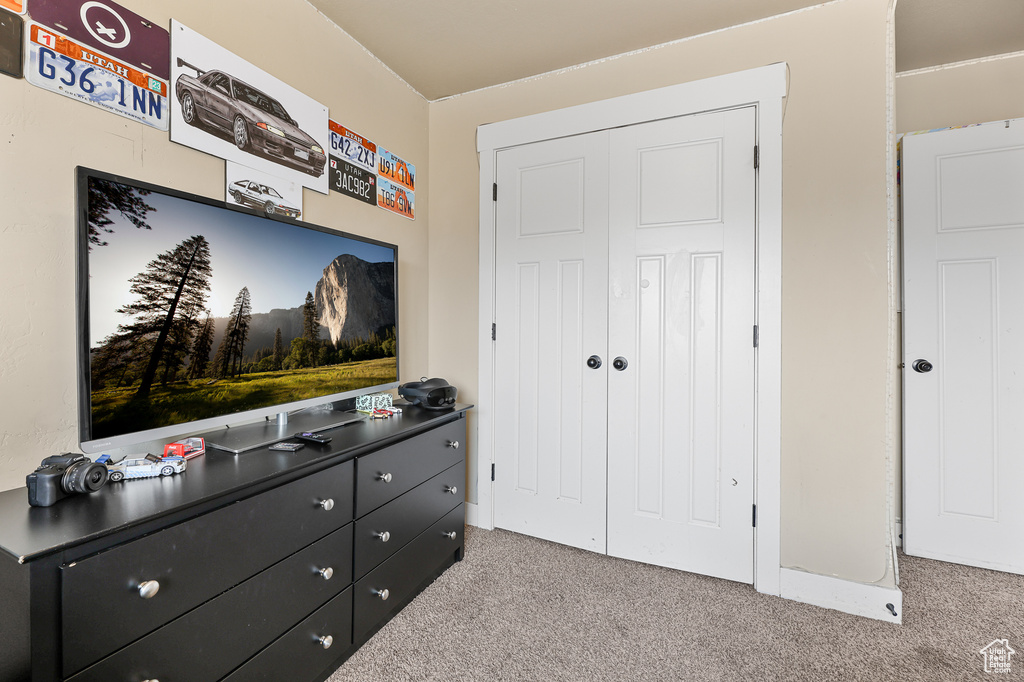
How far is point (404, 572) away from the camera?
1.87m

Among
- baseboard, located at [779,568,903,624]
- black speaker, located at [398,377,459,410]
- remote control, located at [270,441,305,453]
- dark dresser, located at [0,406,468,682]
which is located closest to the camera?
dark dresser, located at [0,406,468,682]

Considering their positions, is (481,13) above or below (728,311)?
above

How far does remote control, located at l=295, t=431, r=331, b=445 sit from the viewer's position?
61.1 inches

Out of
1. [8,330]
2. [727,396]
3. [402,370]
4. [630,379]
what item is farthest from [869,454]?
[8,330]

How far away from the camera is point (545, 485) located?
8.38ft

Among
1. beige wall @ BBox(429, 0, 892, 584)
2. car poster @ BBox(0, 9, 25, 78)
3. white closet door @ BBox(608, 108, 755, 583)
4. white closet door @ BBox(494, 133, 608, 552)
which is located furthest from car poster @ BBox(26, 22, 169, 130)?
beige wall @ BBox(429, 0, 892, 584)

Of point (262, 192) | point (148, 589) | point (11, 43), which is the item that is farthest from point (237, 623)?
point (11, 43)

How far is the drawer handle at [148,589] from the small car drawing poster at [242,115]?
4.34 feet

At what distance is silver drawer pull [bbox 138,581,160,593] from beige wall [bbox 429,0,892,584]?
7.46 feet

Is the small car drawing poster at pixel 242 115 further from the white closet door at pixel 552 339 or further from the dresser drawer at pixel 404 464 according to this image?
the dresser drawer at pixel 404 464

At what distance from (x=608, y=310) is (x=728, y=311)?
562 millimetres

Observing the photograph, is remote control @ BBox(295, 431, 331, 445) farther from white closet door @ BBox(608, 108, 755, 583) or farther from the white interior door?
the white interior door

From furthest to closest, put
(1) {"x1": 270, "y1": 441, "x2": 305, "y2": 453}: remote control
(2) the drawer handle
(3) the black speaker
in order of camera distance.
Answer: (3) the black speaker < (1) {"x1": 270, "y1": 441, "x2": 305, "y2": 453}: remote control < (2) the drawer handle

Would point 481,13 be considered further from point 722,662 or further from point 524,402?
point 722,662
